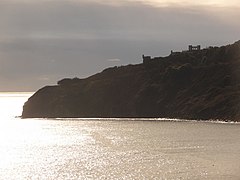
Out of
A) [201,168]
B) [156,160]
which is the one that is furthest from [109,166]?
[201,168]

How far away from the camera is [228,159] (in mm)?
96250

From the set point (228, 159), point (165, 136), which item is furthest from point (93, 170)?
point (165, 136)

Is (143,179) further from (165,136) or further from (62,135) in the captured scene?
(62,135)

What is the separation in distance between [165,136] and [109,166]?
206ft

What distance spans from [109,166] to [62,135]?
9744 cm

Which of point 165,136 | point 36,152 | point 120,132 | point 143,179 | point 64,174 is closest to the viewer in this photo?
point 143,179

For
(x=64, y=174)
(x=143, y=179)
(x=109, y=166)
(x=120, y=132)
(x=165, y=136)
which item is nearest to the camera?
(x=143, y=179)

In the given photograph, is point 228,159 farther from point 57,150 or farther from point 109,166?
point 57,150

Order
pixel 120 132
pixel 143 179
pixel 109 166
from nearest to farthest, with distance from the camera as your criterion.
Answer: pixel 143 179 < pixel 109 166 < pixel 120 132

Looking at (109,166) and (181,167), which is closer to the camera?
(181,167)

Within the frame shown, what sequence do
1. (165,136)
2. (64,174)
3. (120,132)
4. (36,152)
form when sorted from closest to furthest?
(64,174), (36,152), (165,136), (120,132)

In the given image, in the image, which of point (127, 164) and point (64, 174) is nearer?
point (64, 174)

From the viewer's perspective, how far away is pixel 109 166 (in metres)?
94.1

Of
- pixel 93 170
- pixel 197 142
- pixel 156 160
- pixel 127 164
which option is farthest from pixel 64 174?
pixel 197 142
